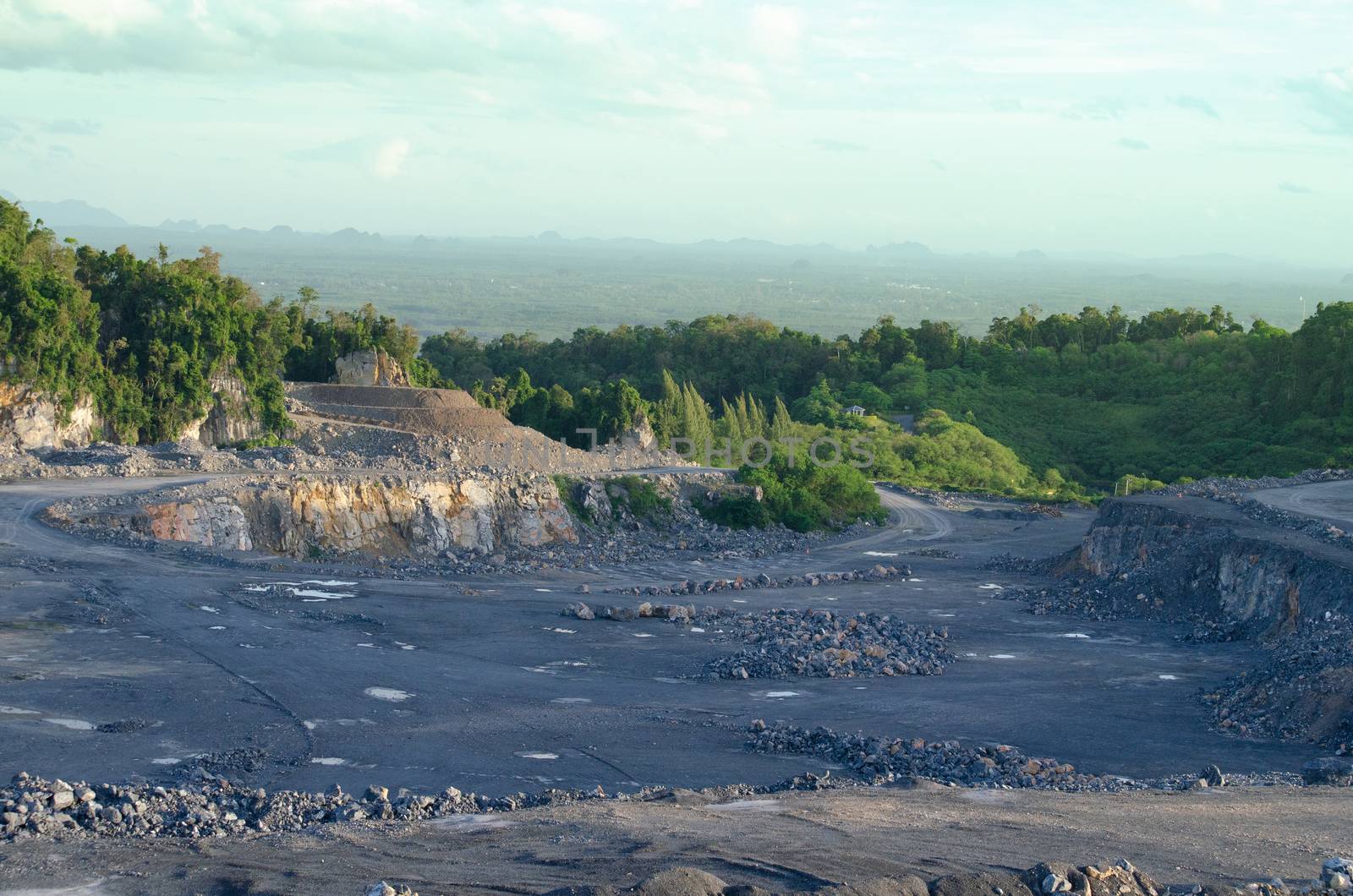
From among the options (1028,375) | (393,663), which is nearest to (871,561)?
(393,663)

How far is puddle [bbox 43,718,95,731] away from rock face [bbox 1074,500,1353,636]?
19405 millimetres

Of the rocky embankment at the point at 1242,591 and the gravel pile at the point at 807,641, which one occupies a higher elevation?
the rocky embankment at the point at 1242,591

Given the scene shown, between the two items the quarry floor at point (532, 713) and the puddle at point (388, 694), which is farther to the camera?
the puddle at point (388, 694)

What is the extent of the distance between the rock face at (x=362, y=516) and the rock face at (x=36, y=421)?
8.98m

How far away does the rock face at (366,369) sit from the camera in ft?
167

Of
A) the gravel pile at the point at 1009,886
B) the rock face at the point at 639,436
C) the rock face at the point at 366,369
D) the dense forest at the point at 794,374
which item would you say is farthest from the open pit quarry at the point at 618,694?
the rock face at the point at 366,369

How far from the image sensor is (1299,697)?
57.0ft

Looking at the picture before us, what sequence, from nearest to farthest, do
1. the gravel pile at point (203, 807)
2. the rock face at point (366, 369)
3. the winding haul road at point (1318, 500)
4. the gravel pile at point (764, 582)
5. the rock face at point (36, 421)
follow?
1. the gravel pile at point (203, 807)
2. the gravel pile at point (764, 582)
3. the winding haul road at point (1318, 500)
4. the rock face at point (36, 421)
5. the rock face at point (366, 369)

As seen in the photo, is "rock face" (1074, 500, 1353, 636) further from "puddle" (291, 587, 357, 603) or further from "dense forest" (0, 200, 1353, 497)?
"dense forest" (0, 200, 1353, 497)

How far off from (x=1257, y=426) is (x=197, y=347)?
45.6 metres

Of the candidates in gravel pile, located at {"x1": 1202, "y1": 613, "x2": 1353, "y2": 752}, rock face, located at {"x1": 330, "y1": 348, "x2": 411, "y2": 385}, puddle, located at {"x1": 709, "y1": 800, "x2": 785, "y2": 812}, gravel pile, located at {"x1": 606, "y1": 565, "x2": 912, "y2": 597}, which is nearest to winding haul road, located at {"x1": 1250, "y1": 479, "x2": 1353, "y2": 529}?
gravel pile, located at {"x1": 606, "y1": 565, "x2": 912, "y2": 597}

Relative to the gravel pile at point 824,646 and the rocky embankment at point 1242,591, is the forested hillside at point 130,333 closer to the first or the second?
the gravel pile at point 824,646

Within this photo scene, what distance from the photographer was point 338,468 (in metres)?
35.3

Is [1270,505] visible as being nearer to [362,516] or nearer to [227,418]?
[362,516]
